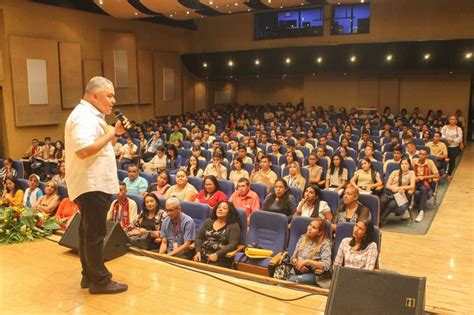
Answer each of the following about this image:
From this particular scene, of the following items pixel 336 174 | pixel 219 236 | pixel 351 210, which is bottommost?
pixel 219 236

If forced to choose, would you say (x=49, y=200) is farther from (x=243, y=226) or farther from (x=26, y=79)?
(x=26, y=79)

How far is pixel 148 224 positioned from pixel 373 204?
258 cm

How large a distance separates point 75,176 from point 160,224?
2443mm

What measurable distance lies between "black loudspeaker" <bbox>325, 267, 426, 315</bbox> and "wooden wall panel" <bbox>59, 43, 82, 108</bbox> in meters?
11.1

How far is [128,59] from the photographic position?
543 inches

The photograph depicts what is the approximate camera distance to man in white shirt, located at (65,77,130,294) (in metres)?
2.35

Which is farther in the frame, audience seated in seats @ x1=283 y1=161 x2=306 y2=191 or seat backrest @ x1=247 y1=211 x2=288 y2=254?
audience seated in seats @ x1=283 y1=161 x2=306 y2=191

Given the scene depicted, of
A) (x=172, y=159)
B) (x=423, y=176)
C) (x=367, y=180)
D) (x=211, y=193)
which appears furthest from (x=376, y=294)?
(x=172, y=159)

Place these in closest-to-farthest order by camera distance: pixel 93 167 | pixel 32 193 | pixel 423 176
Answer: pixel 93 167
pixel 32 193
pixel 423 176

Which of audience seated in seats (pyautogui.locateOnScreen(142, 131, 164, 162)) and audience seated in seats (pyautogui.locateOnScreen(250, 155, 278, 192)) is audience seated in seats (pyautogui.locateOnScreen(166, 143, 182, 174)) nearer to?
audience seated in seats (pyautogui.locateOnScreen(142, 131, 164, 162))

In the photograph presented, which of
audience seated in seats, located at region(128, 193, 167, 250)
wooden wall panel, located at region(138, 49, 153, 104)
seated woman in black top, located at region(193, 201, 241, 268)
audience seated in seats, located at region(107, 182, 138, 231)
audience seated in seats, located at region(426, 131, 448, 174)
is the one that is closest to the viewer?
seated woman in black top, located at region(193, 201, 241, 268)

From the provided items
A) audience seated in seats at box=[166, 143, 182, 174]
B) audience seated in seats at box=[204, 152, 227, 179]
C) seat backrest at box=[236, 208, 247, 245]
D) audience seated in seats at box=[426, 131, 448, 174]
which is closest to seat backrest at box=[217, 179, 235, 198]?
audience seated in seats at box=[204, 152, 227, 179]

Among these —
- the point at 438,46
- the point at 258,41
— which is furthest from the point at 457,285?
the point at 258,41

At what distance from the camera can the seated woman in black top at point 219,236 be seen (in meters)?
4.09
